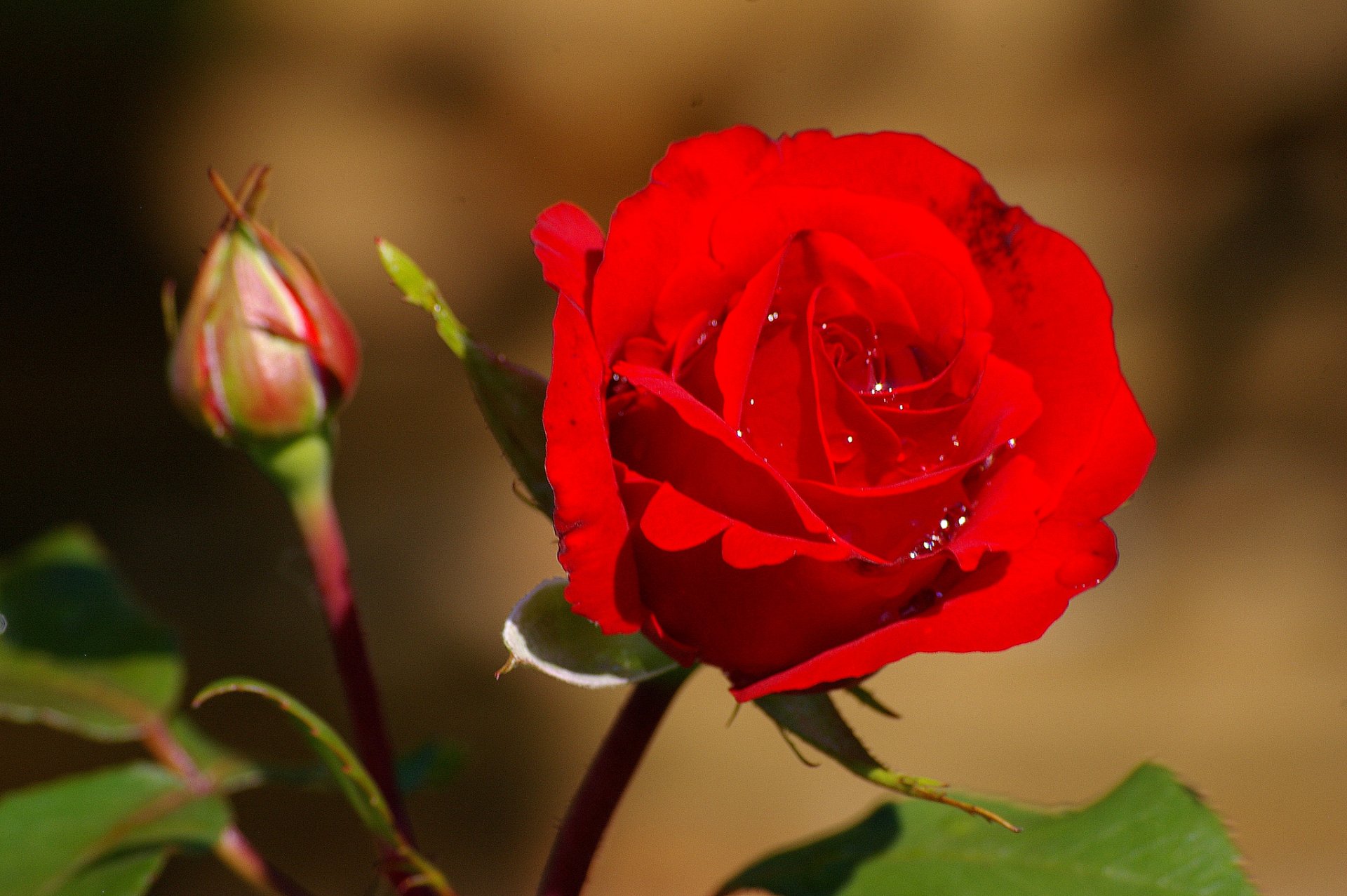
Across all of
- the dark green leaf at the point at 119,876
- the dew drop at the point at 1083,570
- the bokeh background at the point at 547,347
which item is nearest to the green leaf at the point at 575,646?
the dew drop at the point at 1083,570

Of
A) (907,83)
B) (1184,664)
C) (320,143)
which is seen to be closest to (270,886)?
(320,143)

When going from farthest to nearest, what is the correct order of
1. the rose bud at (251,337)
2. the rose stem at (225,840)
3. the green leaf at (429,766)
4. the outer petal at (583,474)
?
the green leaf at (429,766)
the rose stem at (225,840)
the rose bud at (251,337)
the outer petal at (583,474)

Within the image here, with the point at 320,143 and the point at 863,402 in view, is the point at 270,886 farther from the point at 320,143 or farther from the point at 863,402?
the point at 320,143

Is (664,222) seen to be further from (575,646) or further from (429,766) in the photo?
(429,766)

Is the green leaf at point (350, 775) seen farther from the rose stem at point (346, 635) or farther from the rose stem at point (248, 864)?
the rose stem at point (248, 864)

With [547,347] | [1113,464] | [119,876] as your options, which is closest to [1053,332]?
[1113,464]

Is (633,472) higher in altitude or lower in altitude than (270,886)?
higher
